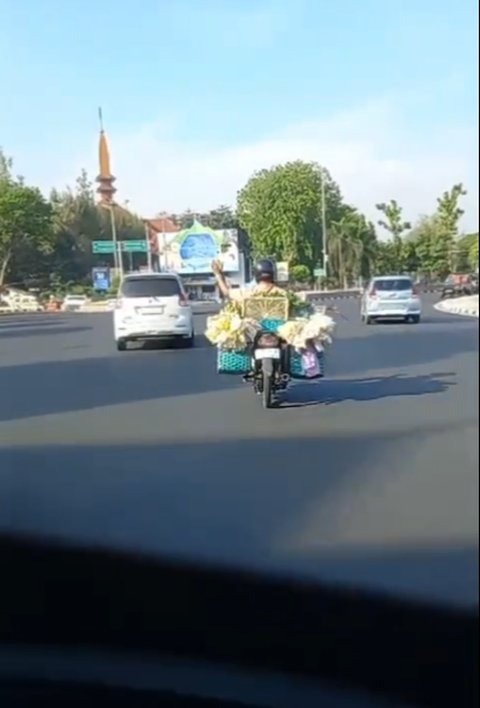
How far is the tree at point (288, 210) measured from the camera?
1939 millimetres

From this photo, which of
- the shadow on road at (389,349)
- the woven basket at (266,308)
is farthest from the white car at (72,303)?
the shadow on road at (389,349)

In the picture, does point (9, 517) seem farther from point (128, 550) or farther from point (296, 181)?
point (296, 181)

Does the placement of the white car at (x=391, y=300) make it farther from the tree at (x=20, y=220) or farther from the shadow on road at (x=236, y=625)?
the tree at (x=20, y=220)

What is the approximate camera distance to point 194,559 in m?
2.35

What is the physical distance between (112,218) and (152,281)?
0.21m

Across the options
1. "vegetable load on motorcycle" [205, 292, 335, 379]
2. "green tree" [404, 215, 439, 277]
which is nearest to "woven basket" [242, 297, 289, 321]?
"vegetable load on motorcycle" [205, 292, 335, 379]

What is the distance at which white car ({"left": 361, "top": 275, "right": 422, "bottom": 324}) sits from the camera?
193 centimetres

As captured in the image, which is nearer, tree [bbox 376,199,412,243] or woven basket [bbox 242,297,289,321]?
tree [bbox 376,199,412,243]

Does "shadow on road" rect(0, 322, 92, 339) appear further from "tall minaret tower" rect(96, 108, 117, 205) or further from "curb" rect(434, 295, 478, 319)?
"curb" rect(434, 295, 478, 319)

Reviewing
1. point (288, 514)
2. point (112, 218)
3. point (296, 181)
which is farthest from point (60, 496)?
point (296, 181)

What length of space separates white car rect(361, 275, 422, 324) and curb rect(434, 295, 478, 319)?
191 mm

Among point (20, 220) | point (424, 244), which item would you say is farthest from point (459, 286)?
point (20, 220)

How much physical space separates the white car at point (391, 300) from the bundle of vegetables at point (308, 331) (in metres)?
0.23

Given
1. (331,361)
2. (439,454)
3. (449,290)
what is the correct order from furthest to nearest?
1. (331,361)
2. (449,290)
3. (439,454)
